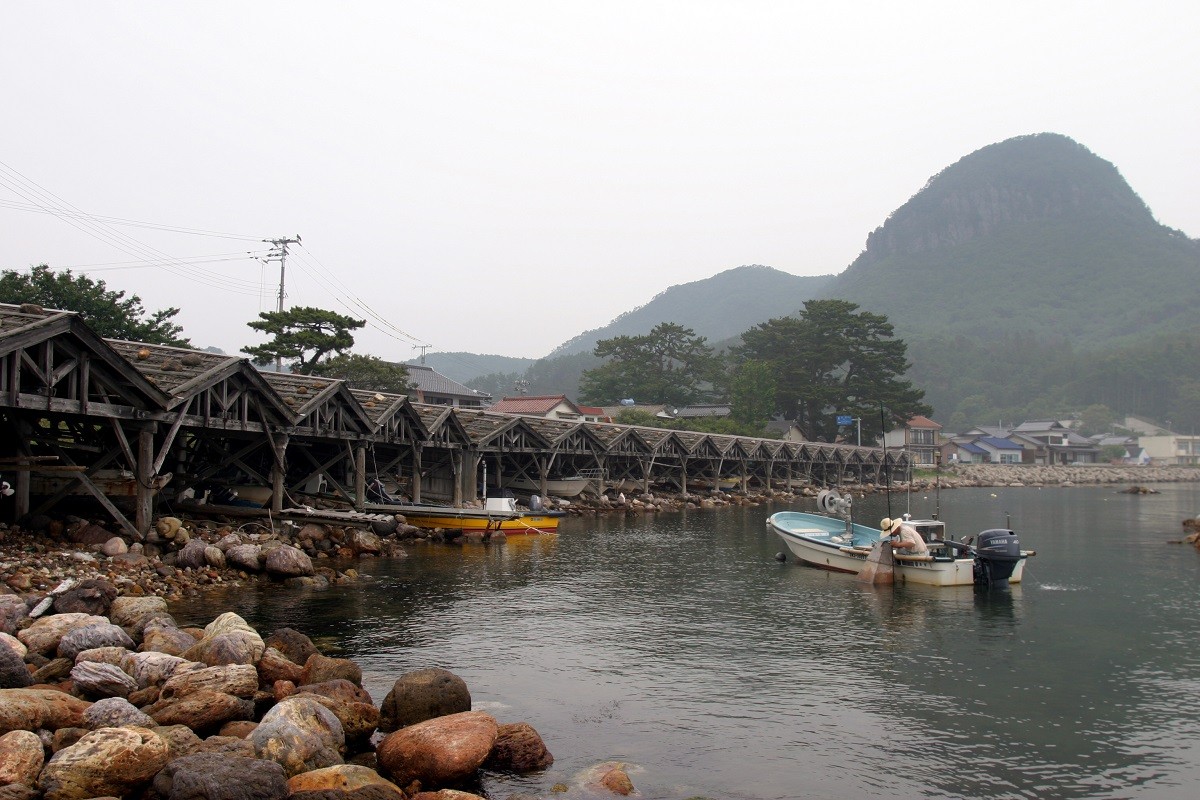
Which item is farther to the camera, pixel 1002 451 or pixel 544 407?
pixel 1002 451

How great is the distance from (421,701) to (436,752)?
155 centimetres

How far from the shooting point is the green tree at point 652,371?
10206cm

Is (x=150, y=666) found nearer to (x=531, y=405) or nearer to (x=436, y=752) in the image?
(x=436, y=752)

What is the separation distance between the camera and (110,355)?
19.8 meters

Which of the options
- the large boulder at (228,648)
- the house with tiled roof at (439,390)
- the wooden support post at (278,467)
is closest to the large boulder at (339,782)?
the large boulder at (228,648)

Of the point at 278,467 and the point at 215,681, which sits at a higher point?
the point at 278,467

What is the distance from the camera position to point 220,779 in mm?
8297

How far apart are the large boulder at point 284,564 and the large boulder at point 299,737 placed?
40.4 feet

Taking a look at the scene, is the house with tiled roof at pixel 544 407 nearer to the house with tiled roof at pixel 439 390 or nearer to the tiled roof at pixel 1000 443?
the house with tiled roof at pixel 439 390

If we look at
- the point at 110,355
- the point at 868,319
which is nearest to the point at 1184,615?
the point at 110,355

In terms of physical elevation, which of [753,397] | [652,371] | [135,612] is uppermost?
[652,371]

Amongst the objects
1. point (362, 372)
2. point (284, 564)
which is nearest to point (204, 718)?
point (284, 564)

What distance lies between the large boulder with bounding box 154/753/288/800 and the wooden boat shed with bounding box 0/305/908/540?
1202 centimetres

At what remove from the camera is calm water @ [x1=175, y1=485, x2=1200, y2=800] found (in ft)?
36.3
